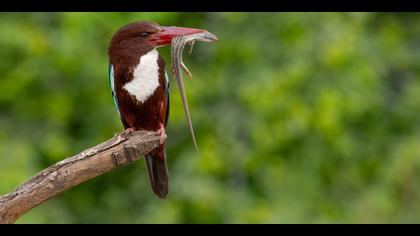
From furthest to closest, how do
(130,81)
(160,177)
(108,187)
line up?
(108,187), (160,177), (130,81)

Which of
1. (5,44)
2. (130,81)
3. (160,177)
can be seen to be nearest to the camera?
(130,81)

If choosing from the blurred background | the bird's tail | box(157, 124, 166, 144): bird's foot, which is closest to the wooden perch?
box(157, 124, 166, 144): bird's foot

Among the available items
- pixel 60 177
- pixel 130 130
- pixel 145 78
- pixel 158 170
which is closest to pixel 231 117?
pixel 158 170

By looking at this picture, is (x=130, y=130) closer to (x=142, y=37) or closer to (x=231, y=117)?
(x=142, y=37)

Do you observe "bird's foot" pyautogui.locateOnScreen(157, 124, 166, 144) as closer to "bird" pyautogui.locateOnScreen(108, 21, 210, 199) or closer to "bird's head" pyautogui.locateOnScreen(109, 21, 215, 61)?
"bird" pyautogui.locateOnScreen(108, 21, 210, 199)

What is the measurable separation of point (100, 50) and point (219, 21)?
0.88 metres

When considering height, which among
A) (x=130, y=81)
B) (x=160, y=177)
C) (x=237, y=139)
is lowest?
(x=160, y=177)

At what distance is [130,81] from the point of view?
3.86 m

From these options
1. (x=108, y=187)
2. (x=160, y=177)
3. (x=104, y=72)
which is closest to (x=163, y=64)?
(x=160, y=177)

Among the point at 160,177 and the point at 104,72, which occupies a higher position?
the point at 104,72

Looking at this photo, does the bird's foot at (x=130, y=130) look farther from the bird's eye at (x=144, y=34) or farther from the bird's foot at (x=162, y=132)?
the bird's eye at (x=144, y=34)

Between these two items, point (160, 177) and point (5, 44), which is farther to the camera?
point (5, 44)

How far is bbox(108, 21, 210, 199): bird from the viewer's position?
3.80 meters

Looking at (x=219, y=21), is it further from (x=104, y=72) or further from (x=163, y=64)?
(x=163, y=64)
